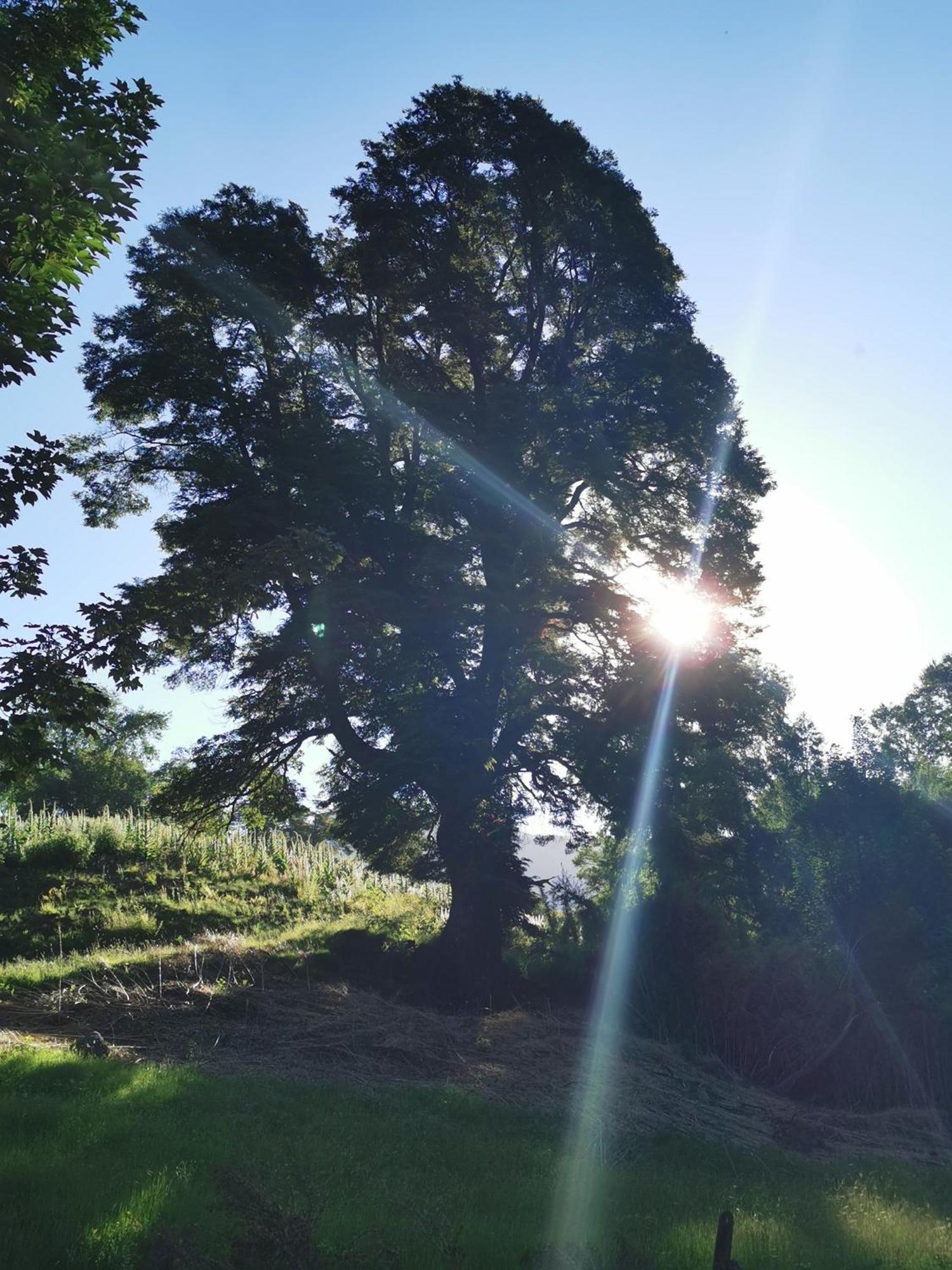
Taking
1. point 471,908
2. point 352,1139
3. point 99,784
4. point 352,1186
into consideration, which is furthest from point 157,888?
point 99,784

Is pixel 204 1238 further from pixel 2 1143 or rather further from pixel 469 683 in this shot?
pixel 469 683

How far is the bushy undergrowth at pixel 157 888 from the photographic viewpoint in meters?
22.0

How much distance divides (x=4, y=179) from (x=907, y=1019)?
17.7 metres

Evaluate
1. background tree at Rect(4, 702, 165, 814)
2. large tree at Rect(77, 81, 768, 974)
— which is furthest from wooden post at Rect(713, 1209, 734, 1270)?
background tree at Rect(4, 702, 165, 814)

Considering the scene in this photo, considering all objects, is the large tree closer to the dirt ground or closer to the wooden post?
the dirt ground

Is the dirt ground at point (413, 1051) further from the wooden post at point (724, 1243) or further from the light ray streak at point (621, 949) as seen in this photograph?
the wooden post at point (724, 1243)

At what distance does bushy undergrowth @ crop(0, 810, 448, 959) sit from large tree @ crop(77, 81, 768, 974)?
4742 millimetres

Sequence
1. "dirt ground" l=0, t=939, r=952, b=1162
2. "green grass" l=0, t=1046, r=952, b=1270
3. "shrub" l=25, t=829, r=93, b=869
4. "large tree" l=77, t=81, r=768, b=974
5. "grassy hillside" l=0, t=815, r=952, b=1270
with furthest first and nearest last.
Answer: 1. "shrub" l=25, t=829, r=93, b=869
2. "large tree" l=77, t=81, r=768, b=974
3. "dirt ground" l=0, t=939, r=952, b=1162
4. "grassy hillside" l=0, t=815, r=952, b=1270
5. "green grass" l=0, t=1046, r=952, b=1270

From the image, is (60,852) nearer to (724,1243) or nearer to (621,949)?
(621,949)

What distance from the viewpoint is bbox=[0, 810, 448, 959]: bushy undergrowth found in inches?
866

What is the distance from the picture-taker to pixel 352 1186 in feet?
26.1

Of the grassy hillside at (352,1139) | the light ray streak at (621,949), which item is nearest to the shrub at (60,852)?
the grassy hillside at (352,1139)

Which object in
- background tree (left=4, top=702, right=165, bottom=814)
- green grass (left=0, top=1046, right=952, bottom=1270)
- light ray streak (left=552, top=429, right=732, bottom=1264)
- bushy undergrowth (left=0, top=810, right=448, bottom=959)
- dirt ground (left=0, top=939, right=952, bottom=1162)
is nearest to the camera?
green grass (left=0, top=1046, right=952, bottom=1270)

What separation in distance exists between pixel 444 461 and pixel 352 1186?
45.8 feet
